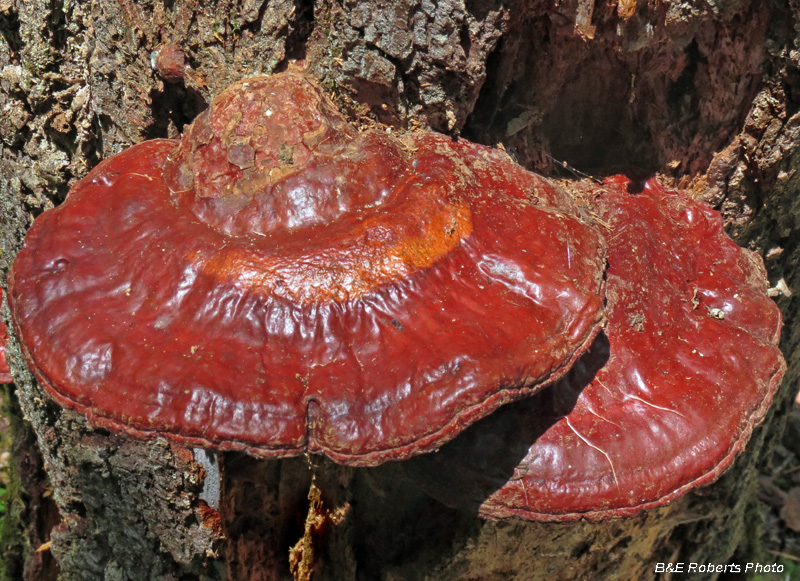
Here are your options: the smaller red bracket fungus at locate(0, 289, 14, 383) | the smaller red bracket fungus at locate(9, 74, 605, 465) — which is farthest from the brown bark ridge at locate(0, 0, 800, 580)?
the smaller red bracket fungus at locate(9, 74, 605, 465)

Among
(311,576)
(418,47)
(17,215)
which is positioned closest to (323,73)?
(418,47)

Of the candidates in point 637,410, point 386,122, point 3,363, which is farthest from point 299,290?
point 3,363

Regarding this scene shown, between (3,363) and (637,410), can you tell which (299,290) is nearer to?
(637,410)

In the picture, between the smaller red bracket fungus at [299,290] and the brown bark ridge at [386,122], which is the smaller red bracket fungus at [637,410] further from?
the brown bark ridge at [386,122]

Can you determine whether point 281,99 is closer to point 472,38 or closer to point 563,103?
point 472,38

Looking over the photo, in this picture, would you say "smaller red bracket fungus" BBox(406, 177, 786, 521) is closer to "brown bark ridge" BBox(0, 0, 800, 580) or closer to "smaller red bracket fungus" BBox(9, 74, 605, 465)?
"smaller red bracket fungus" BBox(9, 74, 605, 465)

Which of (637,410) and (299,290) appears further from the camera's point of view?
(637,410)
